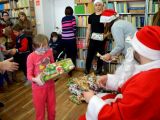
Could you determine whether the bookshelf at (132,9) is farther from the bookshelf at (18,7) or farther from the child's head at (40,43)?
the child's head at (40,43)

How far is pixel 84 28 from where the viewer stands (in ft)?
15.7

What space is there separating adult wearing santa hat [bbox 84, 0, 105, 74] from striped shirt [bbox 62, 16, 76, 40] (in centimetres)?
35

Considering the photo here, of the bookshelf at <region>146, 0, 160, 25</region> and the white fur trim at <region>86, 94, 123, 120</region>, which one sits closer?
the white fur trim at <region>86, 94, 123, 120</region>

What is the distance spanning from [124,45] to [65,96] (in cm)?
145

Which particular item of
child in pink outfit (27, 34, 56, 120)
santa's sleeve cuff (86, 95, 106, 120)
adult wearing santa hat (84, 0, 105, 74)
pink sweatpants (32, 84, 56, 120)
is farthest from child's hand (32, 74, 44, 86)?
adult wearing santa hat (84, 0, 105, 74)

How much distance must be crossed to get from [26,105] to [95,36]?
6.48 ft

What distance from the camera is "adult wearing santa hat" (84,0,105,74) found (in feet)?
13.8

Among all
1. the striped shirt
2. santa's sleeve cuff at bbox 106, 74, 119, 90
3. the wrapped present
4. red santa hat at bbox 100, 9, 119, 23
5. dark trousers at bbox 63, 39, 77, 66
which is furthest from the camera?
dark trousers at bbox 63, 39, 77, 66

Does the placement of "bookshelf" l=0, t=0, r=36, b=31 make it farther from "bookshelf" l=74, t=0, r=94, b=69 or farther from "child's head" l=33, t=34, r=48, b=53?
"child's head" l=33, t=34, r=48, b=53

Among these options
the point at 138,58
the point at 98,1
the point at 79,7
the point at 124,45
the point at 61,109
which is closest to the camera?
the point at 138,58

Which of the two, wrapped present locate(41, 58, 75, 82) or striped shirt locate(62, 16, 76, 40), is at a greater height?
striped shirt locate(62, 16, 76, 40)

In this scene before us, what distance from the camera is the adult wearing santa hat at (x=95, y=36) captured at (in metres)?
4.20

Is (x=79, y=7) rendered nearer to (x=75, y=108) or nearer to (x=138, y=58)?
(x=75, y=108)

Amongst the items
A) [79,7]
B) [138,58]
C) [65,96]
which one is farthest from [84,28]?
[138,58]
